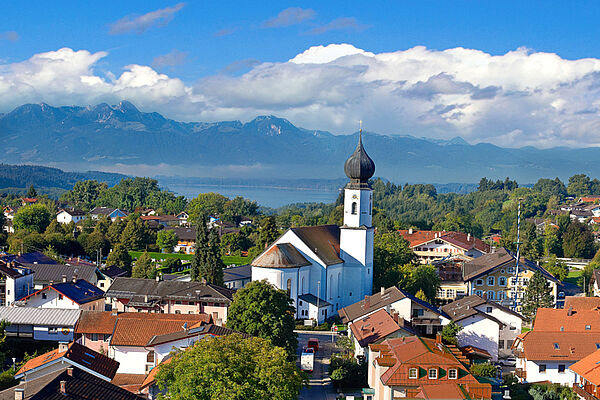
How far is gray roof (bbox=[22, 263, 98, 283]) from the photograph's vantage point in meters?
55.8

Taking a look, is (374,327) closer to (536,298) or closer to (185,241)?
(536,298)

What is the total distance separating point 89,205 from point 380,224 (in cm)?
7293

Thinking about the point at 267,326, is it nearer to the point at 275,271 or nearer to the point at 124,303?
the point at 275,271

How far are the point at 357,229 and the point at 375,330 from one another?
17.0 metres

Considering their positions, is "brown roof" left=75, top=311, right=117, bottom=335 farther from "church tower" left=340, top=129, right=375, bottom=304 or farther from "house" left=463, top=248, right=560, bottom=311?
"house" left=463, top=248, right=560, bottom=311

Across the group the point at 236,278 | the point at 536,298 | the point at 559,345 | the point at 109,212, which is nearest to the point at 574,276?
the point at 536,298

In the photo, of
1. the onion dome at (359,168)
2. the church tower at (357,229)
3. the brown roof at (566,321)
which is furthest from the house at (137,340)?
the onion dome at (359,168)

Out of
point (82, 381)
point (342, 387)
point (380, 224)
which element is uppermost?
point (380, 224)

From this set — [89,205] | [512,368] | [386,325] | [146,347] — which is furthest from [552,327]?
[89,205]

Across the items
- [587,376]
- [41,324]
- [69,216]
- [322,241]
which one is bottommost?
[587,376]

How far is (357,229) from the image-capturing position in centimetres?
5150

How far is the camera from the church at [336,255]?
158 ft

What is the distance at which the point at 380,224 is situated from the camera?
91.8 m

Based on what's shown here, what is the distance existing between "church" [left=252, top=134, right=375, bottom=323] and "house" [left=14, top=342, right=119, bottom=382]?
21394mm
